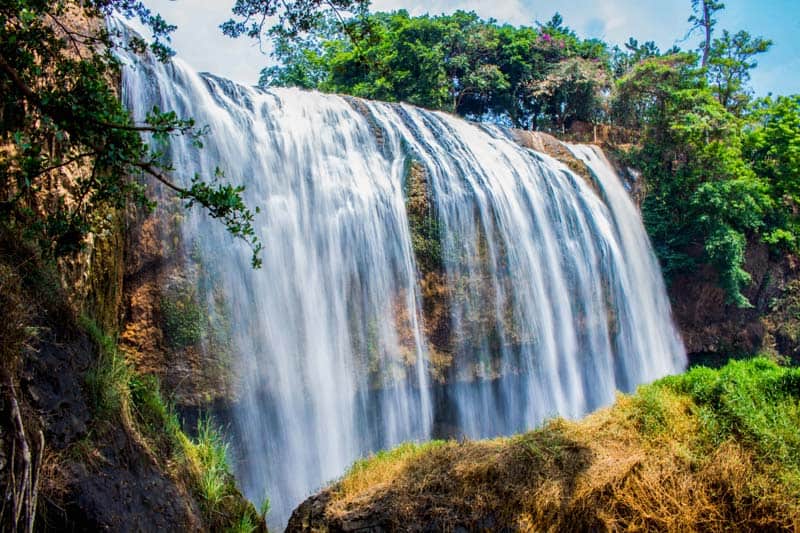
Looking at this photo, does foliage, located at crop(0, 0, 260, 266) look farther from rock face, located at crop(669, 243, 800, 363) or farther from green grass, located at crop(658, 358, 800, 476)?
rock face, located at crop(669, 243, 800, 363)

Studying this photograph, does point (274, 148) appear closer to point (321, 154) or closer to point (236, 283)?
point (321, 154)

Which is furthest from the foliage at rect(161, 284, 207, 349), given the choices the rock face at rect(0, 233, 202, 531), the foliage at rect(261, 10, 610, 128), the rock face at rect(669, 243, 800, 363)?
Result: the rock face at rect(669, 243, 800, 363)

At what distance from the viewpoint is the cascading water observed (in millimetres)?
9094

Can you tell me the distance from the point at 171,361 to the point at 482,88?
18.6 meters

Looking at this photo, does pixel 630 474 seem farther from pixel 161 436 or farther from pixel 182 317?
pixel 182 317

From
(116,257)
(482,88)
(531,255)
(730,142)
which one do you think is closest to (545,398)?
(531,255)

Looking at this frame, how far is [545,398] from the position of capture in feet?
41.1

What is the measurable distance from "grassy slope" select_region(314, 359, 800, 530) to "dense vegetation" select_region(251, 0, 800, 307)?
500 inches

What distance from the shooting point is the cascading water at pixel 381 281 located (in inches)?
358

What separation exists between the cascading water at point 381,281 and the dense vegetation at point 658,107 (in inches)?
202

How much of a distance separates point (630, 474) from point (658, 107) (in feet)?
63.3

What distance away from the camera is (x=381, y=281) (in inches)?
424

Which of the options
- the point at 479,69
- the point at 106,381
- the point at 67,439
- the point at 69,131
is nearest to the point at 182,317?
the point at 106,381

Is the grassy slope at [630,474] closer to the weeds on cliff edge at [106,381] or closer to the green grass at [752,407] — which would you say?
the green grass at [752,407]
